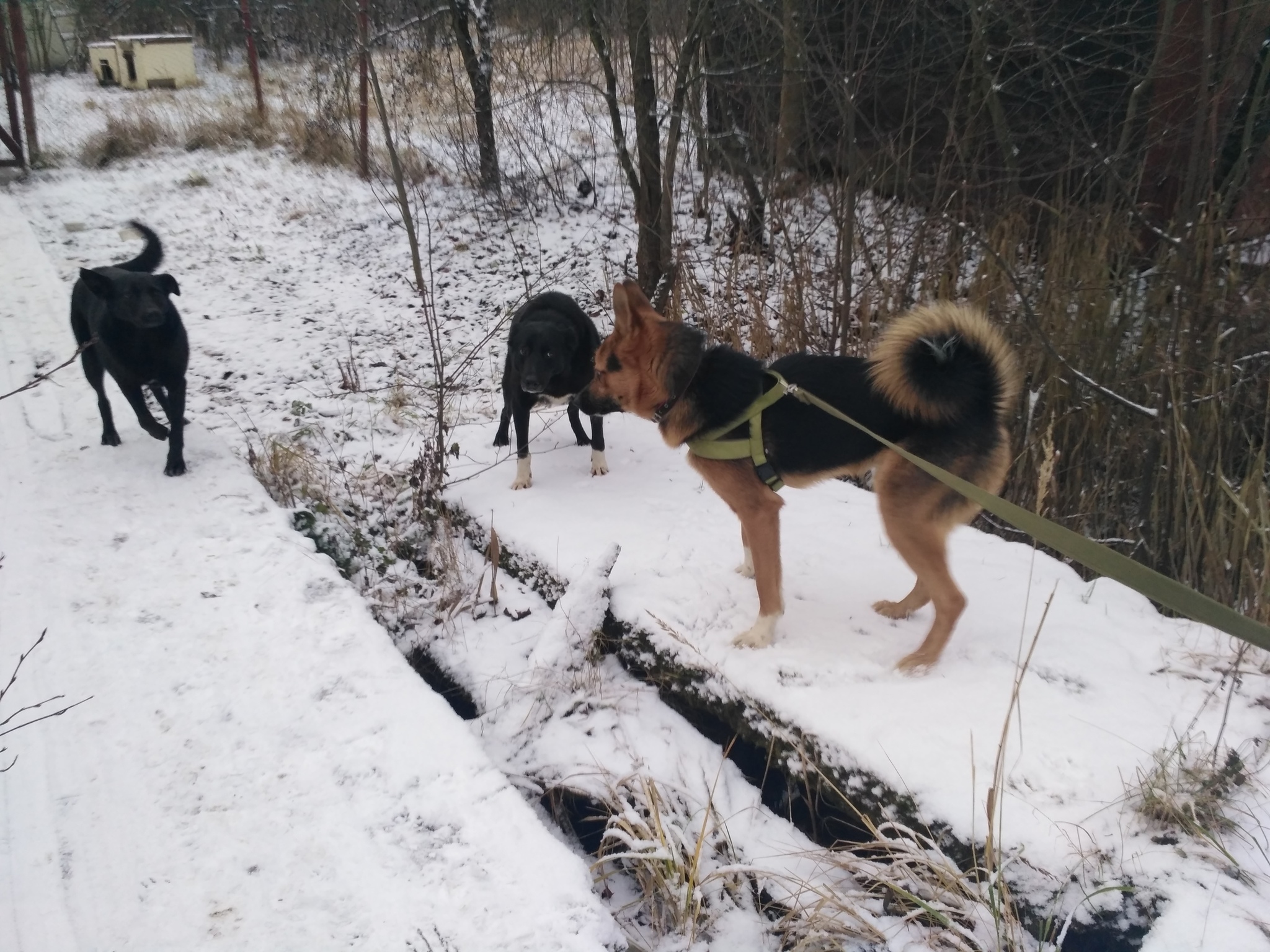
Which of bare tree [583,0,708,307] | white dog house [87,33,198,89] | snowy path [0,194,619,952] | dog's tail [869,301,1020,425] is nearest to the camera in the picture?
snowy path [0,194,619,952]

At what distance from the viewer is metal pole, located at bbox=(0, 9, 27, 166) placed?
35.2 feet

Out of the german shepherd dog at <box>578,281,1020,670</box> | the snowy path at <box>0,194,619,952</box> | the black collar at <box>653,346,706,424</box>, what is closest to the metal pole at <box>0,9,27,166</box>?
the snowy path at <box>0,194,619,952</box>

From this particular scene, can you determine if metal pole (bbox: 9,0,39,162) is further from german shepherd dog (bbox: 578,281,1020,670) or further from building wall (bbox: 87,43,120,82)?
german shepherd dog (bbox: 578,281,1020,670)

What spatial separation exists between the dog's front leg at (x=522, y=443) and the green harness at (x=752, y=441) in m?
1.64

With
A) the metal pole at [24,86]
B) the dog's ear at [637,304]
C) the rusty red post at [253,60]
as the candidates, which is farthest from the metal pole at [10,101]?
the dog's ear at [637,304]

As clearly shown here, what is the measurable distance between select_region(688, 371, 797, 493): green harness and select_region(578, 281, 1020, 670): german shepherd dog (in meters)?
0.03

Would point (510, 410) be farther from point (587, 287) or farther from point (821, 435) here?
point (587, 287)

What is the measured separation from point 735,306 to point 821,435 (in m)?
3.71

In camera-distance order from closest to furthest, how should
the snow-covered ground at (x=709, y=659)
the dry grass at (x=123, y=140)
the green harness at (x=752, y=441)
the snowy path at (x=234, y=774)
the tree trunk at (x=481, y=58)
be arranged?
the snowy path at (x=234, y=774)
the snow-covered ground at (x=709, y=659)
the green harness at (x=752, y=441)
the tree trunk at (x=481, y=58)
the dry grass at (x=123, y=140)

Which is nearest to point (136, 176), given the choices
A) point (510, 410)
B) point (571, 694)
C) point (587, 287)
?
point (587, 287)

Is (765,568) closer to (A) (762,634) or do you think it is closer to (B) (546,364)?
(A) (762,634)

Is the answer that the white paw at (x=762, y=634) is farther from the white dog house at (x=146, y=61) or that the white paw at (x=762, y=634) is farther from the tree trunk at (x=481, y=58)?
the white dog house at (x=146, y=61)

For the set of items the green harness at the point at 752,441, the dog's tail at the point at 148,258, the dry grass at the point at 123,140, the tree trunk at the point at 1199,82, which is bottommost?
the green harness at the point at 752,441

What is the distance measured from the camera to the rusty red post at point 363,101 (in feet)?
30.1
